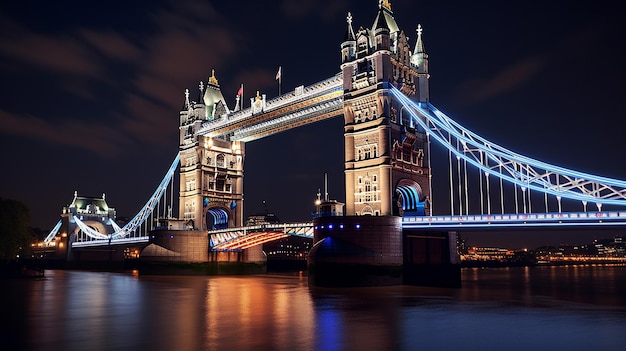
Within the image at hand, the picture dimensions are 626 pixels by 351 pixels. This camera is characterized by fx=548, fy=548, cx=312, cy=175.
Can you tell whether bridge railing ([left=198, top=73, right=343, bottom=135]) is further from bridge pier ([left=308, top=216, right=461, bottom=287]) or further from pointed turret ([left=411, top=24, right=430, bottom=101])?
bridge pier ([left=308, top=216, right=461, bottom=287])

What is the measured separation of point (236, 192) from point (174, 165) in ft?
40.5

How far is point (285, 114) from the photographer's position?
6588cm

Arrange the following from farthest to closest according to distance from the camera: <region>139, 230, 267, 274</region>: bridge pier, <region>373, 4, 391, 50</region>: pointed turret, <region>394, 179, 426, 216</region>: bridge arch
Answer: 1. <region>139, 230, 267, 274</region>: bridge pier
2. <region>394, 179, 426, 216</region>: bridge arch
3. <region>373, 4, 391, 50</region>: pointed turret

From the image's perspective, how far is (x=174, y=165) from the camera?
3369 inches

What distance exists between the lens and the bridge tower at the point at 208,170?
77000 millimetres

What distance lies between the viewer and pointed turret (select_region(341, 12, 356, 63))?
5450 centimetres

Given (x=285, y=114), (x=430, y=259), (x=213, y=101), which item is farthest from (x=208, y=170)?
(x=430, y=259)

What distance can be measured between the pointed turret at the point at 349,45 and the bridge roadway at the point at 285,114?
2.61 meters

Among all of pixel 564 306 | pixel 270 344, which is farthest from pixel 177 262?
pixel 270 344

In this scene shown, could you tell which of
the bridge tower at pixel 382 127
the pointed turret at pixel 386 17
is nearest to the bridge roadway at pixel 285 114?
the bridge tower at pixel 382 127

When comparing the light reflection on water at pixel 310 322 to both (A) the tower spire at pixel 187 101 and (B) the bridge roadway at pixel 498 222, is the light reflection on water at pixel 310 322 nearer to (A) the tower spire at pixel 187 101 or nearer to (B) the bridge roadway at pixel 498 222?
(B) the bridge roadway at pixel 498 222

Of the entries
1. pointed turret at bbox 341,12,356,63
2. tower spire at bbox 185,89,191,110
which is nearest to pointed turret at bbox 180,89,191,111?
tower spire at bbox 185,89,191,110

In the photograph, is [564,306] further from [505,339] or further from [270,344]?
[270,344]

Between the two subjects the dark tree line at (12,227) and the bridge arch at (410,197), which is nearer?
the bridge arch at (410,197)
